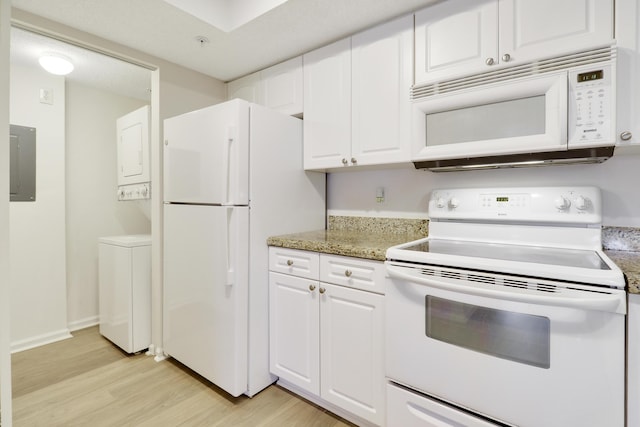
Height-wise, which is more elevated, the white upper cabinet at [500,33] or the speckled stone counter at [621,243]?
the white upper cabinet at [500,33]

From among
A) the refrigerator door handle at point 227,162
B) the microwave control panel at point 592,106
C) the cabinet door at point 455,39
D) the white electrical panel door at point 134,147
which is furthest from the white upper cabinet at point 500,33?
the white electrical panel door at point 134,147

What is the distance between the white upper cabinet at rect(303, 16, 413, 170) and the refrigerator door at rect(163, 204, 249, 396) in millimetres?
725

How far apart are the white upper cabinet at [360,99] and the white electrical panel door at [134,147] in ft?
4.41

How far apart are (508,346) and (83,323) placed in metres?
3.42

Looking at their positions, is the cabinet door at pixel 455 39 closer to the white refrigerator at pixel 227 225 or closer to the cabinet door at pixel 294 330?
the white refrigerator at pixel 227 225

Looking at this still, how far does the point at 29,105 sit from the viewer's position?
8.27 feet

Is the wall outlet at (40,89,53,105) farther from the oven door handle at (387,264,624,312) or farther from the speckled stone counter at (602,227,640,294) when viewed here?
the speckled stone counter at (602,227,640,294)

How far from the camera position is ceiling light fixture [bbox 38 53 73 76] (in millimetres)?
2205

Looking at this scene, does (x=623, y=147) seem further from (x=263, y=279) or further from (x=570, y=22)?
(x=263, y=279)

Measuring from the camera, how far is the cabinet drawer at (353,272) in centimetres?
146

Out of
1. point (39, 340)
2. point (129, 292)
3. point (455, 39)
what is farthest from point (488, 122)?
point (39, 340)

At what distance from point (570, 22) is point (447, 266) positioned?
1124 millimetres

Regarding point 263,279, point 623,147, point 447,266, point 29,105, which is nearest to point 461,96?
point 623,147

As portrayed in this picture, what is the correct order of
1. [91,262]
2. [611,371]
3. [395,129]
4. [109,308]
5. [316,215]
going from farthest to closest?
[91,262], [109,308], [316,215], [395,129], [611,371]
